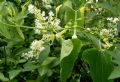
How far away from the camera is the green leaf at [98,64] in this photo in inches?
34.7

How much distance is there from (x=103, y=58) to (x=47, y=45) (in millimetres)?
309

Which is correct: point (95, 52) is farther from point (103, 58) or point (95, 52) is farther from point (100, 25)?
point (100, 25)

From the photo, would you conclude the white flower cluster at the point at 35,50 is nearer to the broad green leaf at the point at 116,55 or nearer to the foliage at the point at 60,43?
the foliage at the point at 60,43

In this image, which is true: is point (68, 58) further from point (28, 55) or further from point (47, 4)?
point (47, 4)

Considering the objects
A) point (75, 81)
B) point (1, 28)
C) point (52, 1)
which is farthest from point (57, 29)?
point (52, 1)

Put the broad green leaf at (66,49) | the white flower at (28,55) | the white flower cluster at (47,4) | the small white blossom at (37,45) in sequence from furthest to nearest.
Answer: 1. the white flower cluster at (47,4)
2. the white flower at (28,55)
3. the small white blossom at (37,45)
4. the broad green leaf at (66,49)

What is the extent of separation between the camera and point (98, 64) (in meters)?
0.89

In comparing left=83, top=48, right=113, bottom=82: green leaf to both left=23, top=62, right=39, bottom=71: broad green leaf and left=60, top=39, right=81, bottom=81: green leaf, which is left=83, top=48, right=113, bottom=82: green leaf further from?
left=23, top=62, right=39, bottom=71: broad green leaf

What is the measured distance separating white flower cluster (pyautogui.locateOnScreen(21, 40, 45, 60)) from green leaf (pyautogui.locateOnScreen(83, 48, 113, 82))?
22 cm

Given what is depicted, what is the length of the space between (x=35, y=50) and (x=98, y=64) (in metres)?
0.31

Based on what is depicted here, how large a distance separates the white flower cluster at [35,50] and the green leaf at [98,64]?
219mm

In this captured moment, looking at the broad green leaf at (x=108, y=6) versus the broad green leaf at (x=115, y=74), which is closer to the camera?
the broad green leaf at (x=115, y=74)

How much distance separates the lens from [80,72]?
51.0 inches

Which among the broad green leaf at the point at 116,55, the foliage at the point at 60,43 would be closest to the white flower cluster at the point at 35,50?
the foliage at the point at 60,43
